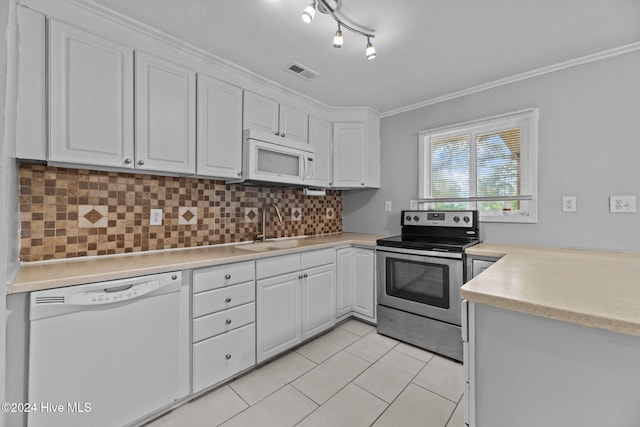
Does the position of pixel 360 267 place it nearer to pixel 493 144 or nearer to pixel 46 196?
pixel 493 144

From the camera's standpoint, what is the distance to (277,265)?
2072 mm

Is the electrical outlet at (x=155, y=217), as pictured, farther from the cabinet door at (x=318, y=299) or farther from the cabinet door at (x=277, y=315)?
the cabinet door at (x=318, y=299)

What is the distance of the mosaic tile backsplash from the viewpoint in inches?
60.8

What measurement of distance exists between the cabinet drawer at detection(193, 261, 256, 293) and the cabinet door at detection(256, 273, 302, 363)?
0.14 meters

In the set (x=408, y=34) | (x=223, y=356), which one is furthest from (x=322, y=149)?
(x=223, y=356)

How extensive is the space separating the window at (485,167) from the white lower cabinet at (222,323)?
206cm

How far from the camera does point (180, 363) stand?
5.16 ft

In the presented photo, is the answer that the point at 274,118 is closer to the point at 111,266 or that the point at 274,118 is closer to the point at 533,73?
the point at 111,266

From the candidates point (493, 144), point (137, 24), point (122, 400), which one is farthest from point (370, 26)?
point (122, 400)

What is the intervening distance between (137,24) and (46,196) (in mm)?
1156

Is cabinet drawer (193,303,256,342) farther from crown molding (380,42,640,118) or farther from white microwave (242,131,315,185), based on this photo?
crown molding (380,42,640,118)

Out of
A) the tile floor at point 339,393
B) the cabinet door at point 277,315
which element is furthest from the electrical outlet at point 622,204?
the cabinet door at point 277,315

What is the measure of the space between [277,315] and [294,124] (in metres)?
1.73

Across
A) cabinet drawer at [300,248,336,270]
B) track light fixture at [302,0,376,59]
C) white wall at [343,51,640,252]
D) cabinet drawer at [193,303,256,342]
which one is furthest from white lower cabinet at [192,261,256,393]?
white wall at [343,51,640,252]
